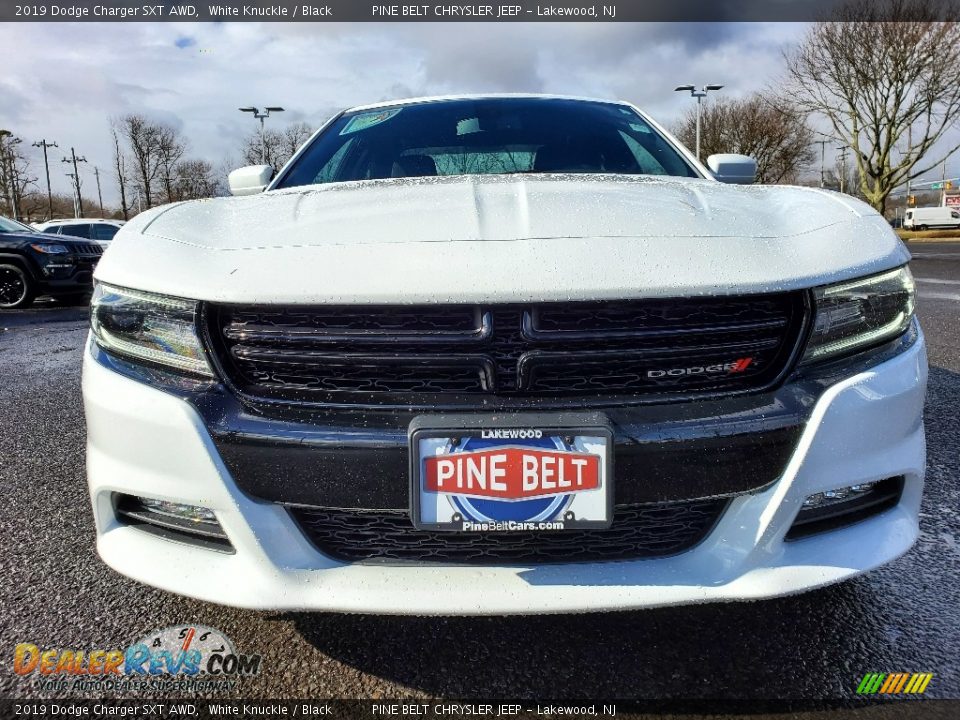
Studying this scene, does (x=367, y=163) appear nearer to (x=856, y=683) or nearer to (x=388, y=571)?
(x=388, y=571)

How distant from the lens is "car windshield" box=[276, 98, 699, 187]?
2.46 metres

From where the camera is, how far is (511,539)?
129 cm

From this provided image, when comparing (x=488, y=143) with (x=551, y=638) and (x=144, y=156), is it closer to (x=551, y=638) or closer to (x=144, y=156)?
(x=551, y=638)

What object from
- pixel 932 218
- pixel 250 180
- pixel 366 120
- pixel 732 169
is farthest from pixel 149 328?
pixel 932 218

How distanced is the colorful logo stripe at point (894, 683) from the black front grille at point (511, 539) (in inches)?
20.1

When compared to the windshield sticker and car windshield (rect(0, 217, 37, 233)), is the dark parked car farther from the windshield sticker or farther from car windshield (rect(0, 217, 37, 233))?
the windshield sticker

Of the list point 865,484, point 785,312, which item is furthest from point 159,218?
point 865,484

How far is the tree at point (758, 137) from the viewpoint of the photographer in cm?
3403

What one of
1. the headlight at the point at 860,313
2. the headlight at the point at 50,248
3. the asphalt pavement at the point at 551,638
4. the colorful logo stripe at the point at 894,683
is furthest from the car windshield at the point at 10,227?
the colorful logo stripe at the point at 894,683

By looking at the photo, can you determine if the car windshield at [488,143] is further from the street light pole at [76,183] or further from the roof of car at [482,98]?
the street light pole at [76,183]

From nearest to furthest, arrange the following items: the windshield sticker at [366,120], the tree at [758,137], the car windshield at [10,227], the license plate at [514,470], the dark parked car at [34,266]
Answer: the license plate at [514,470], the windshield sticker at [366,120], the dark parked car at [34,266], the car windshield at [10,227], the tree at [758,137]

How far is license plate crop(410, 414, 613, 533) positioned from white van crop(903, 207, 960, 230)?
53.2 metres

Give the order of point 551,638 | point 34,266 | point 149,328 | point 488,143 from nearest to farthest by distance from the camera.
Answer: point 149,328, point 551,638, point 488,143, point 34,266

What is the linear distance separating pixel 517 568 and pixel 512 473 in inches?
7.8
